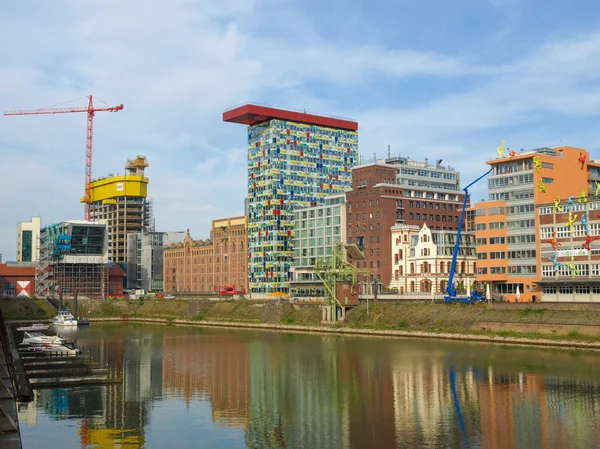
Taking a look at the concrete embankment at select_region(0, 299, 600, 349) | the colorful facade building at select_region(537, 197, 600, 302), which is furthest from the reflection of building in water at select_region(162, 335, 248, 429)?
the colorful facade building at select_region(537, 197, 600, 302)

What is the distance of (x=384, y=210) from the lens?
16012cm

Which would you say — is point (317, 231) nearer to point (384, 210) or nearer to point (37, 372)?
point (384, 210)

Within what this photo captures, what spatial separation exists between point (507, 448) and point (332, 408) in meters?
17.7

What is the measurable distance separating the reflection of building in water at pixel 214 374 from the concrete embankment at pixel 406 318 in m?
28.0

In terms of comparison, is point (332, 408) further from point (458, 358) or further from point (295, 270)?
point (295, 270)

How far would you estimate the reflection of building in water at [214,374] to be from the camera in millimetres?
61481

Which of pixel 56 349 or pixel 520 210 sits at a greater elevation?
pixel 520 210

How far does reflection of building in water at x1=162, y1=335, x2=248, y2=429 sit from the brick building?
51633 mm

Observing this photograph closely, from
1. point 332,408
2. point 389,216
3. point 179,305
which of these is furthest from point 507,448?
point 179,305

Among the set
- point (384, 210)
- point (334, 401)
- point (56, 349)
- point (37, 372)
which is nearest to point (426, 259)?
point (384, 210)

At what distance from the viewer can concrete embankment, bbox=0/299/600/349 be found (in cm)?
9806

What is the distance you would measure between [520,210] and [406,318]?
27560 millimetres

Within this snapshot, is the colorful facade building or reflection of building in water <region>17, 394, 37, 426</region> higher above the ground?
the colorful facade building

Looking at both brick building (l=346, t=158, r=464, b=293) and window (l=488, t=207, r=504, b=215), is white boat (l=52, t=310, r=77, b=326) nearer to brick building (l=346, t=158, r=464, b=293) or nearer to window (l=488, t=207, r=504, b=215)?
brick building (l=346, t=158, r=464, b=293)
